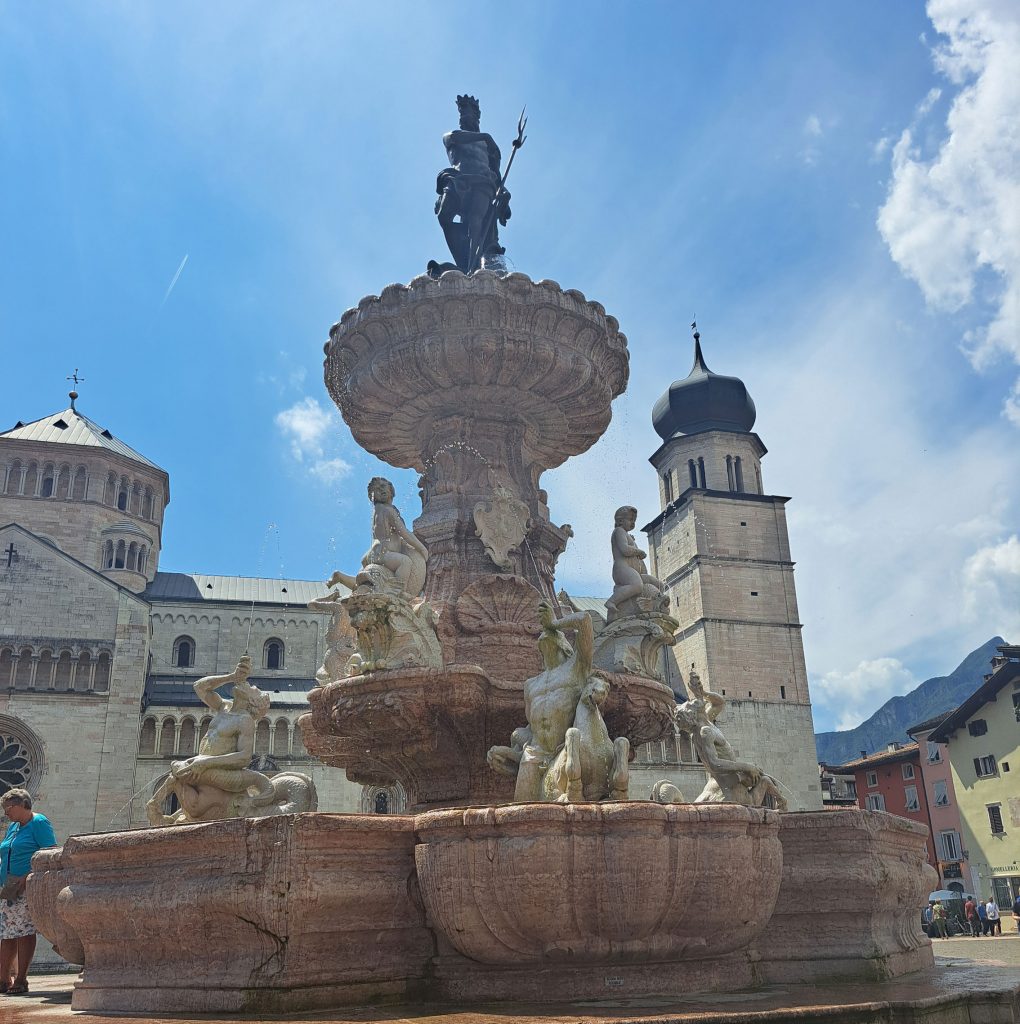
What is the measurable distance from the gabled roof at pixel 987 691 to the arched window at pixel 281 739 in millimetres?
25609

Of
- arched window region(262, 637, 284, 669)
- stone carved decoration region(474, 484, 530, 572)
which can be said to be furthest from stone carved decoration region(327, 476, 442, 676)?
arched window region(262, 637, 284, 669)

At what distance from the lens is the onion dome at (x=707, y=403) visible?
188 feet

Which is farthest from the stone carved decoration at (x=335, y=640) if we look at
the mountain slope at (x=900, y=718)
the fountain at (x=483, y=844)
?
the mountain slope at (x=900, y=718)

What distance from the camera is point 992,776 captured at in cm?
3747

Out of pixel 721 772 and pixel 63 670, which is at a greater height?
pixel 63 670

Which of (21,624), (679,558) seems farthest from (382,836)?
(679,558)

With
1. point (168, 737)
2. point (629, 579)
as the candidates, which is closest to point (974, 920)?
point (629, 579)

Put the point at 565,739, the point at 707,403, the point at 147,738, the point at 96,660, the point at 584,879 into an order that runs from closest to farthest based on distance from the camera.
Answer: the point at 584,879 → the point at 565,739 → the point at 96,660 → the point at 147,738 → the point at 707,403

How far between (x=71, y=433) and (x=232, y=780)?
4727cm

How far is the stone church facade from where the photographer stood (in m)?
33.3

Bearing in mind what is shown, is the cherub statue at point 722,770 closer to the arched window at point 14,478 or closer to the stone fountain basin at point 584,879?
the stone fountain basin at point 584,879

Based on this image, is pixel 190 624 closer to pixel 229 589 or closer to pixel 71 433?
pixel 229 589

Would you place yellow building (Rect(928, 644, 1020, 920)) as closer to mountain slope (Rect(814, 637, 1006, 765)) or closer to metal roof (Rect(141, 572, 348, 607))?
metal roof (Rect(141, 572, 348, 607))

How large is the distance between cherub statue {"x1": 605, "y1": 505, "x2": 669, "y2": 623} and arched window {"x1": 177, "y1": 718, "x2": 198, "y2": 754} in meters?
30.2
